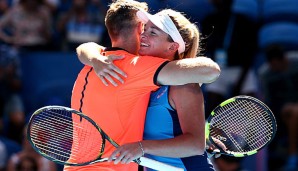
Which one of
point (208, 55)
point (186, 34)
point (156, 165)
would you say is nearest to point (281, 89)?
point (208, 55)

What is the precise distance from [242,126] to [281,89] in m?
3.69

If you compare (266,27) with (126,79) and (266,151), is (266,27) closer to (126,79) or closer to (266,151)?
(266,151)

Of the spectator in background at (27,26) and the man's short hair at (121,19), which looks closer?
the man's short hair at (121,19)

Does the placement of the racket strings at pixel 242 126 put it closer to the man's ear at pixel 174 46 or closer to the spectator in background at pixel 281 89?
the man's ear at pixel 174 46

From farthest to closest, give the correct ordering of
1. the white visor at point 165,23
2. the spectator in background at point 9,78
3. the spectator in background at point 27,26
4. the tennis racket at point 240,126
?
the spectator in background at point 27,26 < the spectator in background at point 9,78 < the tennis racket at point 240,126 < the white visor at point 165,23

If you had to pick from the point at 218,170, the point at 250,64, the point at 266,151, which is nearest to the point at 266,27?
the point at 250,64

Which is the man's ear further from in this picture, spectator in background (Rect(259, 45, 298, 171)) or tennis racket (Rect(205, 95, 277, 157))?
spectator in background (Rect(259, 45, 298, 171))

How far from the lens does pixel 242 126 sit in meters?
4.56

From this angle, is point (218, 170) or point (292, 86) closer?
point (218, 170)

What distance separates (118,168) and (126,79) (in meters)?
0.47

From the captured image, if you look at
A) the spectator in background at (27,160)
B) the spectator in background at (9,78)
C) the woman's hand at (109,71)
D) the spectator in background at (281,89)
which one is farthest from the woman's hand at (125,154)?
the spectator in background at (9,78)

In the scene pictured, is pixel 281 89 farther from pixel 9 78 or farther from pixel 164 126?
pixel 164 126

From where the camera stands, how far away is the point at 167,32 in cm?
415

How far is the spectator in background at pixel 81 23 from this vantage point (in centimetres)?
860
